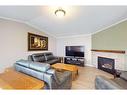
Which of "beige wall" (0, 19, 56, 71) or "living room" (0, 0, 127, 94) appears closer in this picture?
"living room" (0, 0, 127, 94)

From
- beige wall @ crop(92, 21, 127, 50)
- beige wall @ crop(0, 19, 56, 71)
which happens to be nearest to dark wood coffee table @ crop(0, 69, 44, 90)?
beige wall @ crop(0, 19, 56, 71)

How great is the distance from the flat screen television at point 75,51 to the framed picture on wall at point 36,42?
1356mm

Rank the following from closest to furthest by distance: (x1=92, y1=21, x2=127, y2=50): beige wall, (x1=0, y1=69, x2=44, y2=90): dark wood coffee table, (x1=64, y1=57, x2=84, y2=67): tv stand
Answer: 1. (x1=0, y1=69, x2=44, y2=90): dark wood coffee table
2. (x1=92, y1=21, x2=127, y2=50): beige wall
3. (x1=64, y1=57, x2=84, y2=67): tv stand

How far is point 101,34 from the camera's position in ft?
17.6

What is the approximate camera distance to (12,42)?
4.11m

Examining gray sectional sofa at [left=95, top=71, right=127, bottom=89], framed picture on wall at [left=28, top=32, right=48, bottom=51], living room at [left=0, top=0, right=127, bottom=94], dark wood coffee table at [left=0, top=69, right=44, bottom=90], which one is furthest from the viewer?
framed picture on wall at [left=28, top=32, right=48, bottom=51]

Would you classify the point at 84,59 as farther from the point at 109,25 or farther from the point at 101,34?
the point at 109,25

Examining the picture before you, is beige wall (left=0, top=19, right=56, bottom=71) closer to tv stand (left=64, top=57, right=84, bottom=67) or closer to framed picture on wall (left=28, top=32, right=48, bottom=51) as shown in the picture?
framed picture on wall (left=28, top=32, right=48, bottom=51)

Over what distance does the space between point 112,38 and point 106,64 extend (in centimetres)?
124

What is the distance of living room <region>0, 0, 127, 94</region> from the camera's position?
267 cm

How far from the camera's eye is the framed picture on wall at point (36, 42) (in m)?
5.03

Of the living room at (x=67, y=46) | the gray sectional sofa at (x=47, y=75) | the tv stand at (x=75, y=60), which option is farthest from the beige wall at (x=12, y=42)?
the tv stand at (x=75, y=60)

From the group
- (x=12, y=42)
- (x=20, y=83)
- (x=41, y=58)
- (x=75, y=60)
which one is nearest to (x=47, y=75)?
(x=20, y=83)
